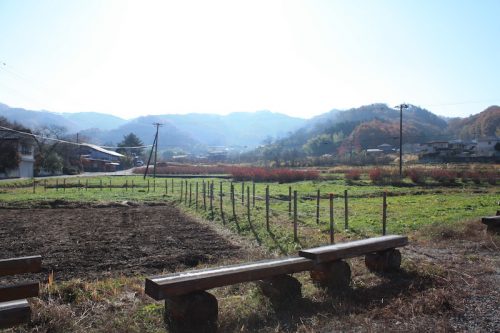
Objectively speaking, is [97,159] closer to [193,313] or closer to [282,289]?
[282,289]

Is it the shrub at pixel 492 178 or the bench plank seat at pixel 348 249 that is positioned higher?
the bench plank seat at pixel 348 249

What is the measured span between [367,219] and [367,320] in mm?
9719

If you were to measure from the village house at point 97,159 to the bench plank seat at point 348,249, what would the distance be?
78433 mm

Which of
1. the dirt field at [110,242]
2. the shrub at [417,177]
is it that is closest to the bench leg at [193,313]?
the dirt field at [110,242]

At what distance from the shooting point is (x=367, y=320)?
423 cm

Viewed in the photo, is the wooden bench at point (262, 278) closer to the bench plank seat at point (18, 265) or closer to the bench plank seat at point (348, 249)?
the bench plank seat at point (348, 249)

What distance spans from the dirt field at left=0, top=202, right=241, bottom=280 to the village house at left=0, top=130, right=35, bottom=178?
35864 millimetres

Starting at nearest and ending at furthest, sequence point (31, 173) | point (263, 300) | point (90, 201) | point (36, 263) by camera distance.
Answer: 1. point (36, 263)
2. point (263, 300)
3. point (90, 201)
4. point (31, 173)

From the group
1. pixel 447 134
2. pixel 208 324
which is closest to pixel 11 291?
pixel 208 324

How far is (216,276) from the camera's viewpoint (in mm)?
4406

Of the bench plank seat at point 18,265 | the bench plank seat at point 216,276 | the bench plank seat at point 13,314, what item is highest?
the bench plank seat at point 18,265

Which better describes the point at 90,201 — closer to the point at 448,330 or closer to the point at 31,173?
the point at 448,330

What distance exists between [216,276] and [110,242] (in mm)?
7545

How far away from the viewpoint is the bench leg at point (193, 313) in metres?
4.22
